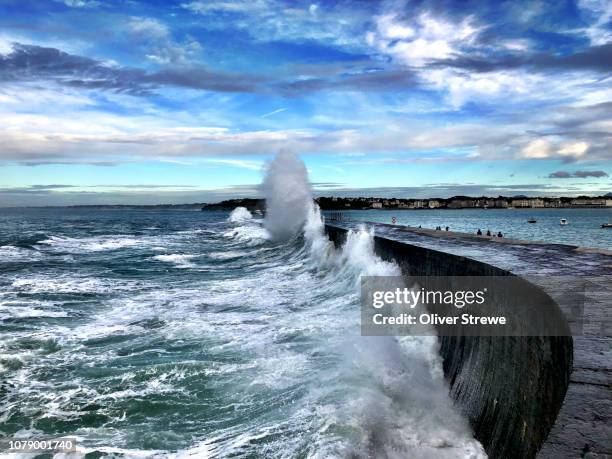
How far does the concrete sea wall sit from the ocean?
279mm

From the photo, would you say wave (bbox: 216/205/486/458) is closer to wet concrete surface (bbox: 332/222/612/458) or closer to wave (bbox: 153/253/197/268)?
wet concrete surface (bbox: 332/222/612/458)

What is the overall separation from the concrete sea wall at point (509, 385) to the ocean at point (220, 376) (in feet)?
0.91

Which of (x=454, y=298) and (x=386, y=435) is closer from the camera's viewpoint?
(x=386, y=435)

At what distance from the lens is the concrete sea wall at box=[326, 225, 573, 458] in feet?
11.5

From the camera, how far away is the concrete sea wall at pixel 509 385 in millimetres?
3490

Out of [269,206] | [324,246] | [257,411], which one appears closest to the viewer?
[257,411]

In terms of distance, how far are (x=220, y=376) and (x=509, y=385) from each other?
425 cm

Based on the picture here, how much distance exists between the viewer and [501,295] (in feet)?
18.8

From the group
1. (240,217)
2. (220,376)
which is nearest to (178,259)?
(220,376)

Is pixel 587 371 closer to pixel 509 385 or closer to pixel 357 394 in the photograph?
pixel 509 385

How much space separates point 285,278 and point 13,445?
11813 mm

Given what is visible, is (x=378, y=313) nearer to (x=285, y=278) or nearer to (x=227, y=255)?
(x=285, y=278)

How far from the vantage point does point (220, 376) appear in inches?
275

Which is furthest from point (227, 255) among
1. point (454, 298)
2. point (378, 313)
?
point (454, 298)
